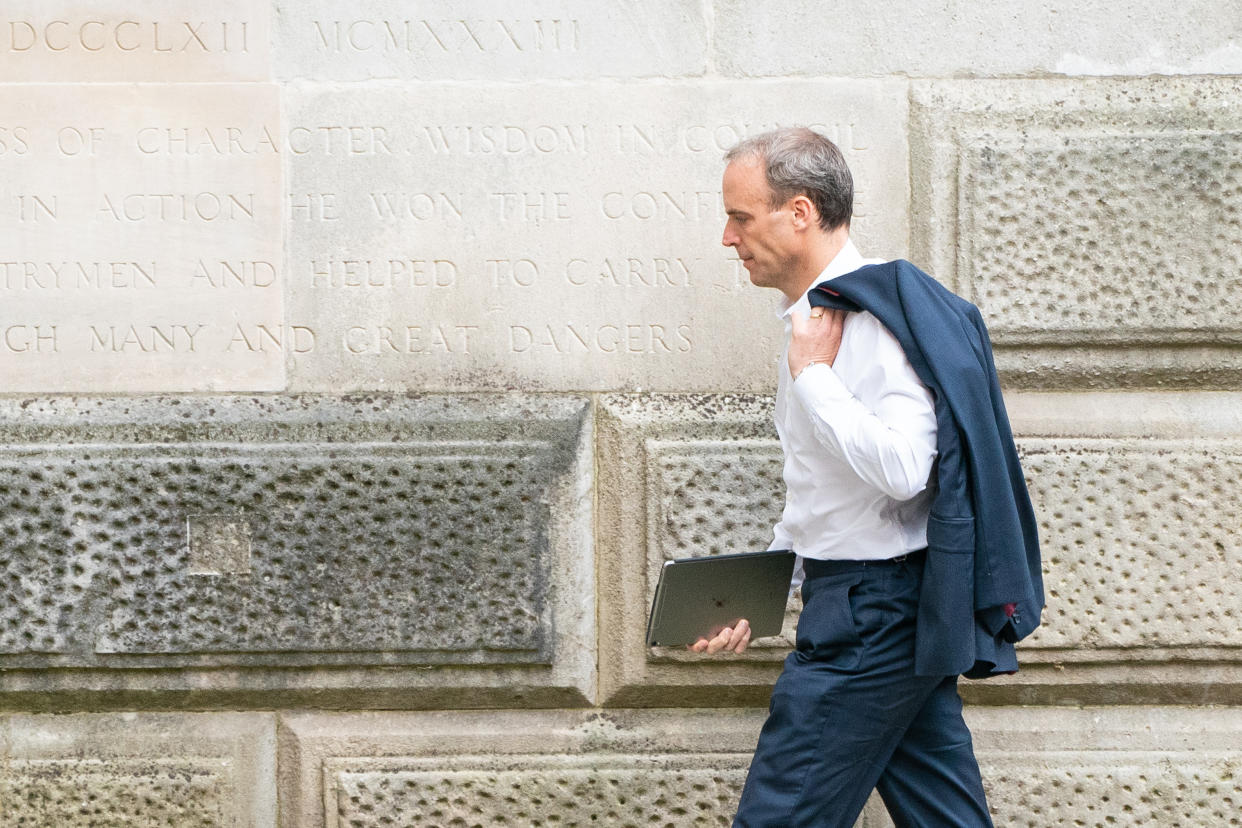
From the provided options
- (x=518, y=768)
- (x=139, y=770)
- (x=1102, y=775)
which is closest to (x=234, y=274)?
(x=139, y=770)

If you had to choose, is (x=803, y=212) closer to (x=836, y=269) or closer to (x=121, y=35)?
(x=836, y=269)

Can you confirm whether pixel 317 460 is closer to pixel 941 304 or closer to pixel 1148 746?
pixel 941 304

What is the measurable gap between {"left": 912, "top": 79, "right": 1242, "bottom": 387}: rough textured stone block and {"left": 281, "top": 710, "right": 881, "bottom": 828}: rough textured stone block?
1219 millimetres

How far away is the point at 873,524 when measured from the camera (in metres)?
2.11

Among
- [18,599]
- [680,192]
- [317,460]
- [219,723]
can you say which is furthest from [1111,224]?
[18,599]

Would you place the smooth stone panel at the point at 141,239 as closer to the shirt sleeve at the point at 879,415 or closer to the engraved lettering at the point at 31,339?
the engraved lettering at the point at 31,339

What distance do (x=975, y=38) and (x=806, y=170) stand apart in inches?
45.6

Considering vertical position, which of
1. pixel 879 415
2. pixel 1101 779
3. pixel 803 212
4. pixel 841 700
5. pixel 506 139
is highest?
pixel 506 139

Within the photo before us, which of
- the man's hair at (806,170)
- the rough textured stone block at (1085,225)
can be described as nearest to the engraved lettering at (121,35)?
the man's hair at (806,170)

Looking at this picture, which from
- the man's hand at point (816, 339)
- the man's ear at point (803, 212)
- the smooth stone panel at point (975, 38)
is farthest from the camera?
the smooth stone panel at point (975, 38)

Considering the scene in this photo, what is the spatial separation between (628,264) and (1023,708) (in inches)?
57.4

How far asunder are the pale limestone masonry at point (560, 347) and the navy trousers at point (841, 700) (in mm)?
884

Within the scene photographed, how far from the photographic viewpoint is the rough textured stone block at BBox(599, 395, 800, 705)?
2996 millimetres

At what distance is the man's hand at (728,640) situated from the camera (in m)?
2.31
